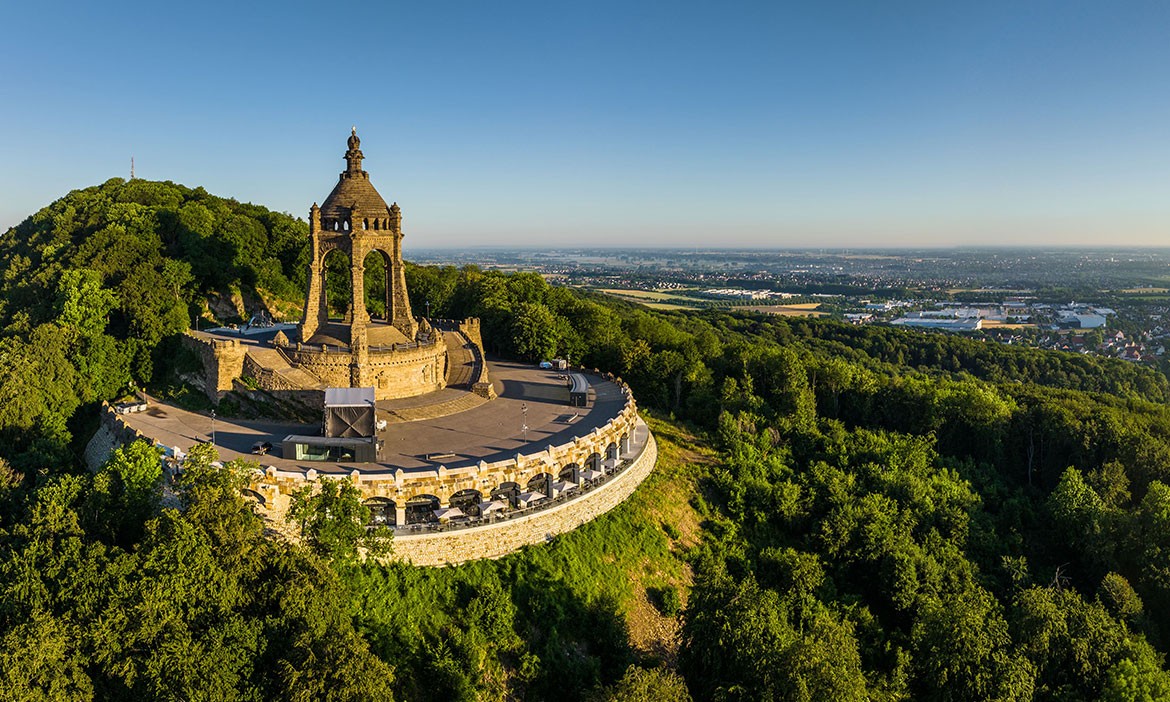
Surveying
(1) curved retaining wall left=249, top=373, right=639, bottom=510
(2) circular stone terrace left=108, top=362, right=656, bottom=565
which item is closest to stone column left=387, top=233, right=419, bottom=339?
(2) circular stone terrace left=108, top=362, right=656, bottom=565

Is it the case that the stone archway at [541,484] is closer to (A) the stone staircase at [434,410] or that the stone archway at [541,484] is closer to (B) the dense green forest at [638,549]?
(B) the dense green forest at [638,549]

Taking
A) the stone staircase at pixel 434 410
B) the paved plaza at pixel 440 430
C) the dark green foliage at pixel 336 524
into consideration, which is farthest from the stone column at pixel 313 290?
the dark green foliage at pixel 336 524

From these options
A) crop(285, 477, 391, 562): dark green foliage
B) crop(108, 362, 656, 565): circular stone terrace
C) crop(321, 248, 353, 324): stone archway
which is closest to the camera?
crop(285, 477, 391, 562): dark green foliage

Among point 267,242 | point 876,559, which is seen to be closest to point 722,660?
point 876,559

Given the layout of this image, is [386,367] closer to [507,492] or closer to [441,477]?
[441,477]

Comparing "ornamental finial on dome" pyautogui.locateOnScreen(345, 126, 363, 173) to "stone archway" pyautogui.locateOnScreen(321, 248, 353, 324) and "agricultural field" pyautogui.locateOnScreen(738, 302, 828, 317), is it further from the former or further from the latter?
"agricultural field" pyautogui.locateOnScreen(738, 302, 828, 317)

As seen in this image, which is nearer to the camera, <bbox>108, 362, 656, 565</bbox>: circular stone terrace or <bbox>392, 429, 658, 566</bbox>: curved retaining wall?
<bbox>392, 429, 658, 566</bbox>: curved retaining wall
